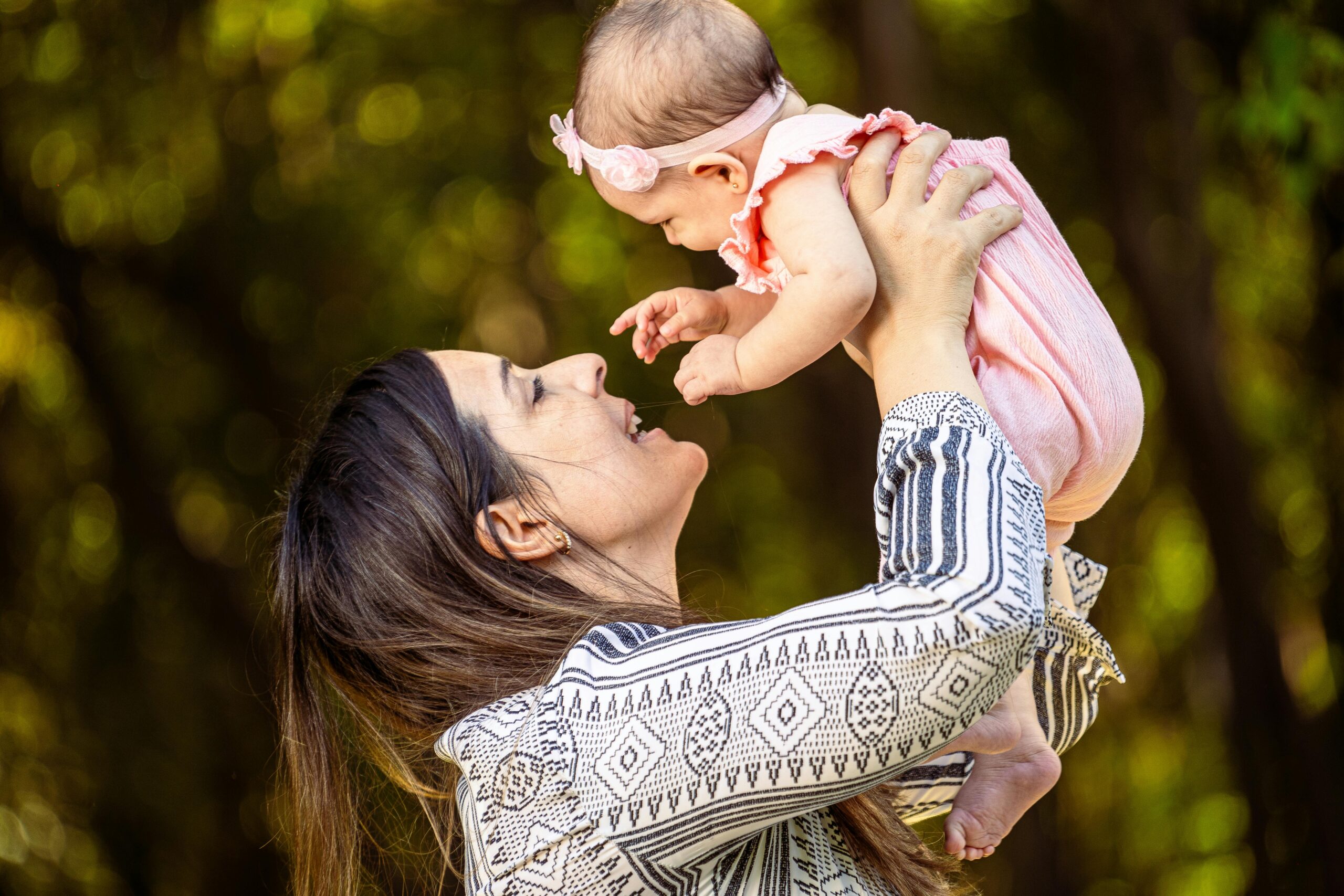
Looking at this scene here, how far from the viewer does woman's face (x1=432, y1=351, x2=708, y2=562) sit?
5.26 ft

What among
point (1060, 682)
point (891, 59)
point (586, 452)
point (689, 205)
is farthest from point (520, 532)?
point (891, 59)

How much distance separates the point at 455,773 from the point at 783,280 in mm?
786

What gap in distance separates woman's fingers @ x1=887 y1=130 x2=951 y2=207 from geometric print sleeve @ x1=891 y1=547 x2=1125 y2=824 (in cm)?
63

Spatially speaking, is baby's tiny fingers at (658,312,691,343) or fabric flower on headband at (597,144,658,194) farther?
baby's tiny fingers at (658,312,691,343)

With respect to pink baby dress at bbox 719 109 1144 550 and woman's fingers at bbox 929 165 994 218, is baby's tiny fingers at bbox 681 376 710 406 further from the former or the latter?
woman's fingers at bbox 929 165 994 218

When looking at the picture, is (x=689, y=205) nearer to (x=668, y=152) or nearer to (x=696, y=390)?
(x=668, y=152)

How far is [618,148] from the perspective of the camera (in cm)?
152

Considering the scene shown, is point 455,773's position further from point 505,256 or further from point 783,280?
point 505,256

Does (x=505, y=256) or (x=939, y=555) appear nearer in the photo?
(x=939, y=555)

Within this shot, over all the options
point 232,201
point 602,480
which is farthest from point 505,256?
point 602,480

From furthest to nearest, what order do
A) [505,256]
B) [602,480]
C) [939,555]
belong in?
[505,256] → [602,480] → [939,555]

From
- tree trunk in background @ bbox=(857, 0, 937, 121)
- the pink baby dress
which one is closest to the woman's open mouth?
the pink baby dress

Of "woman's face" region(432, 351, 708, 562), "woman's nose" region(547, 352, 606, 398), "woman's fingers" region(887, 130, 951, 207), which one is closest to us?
"woman's fingers" region(887, 130, 951, 207)

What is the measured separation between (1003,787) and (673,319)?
0.81 m
